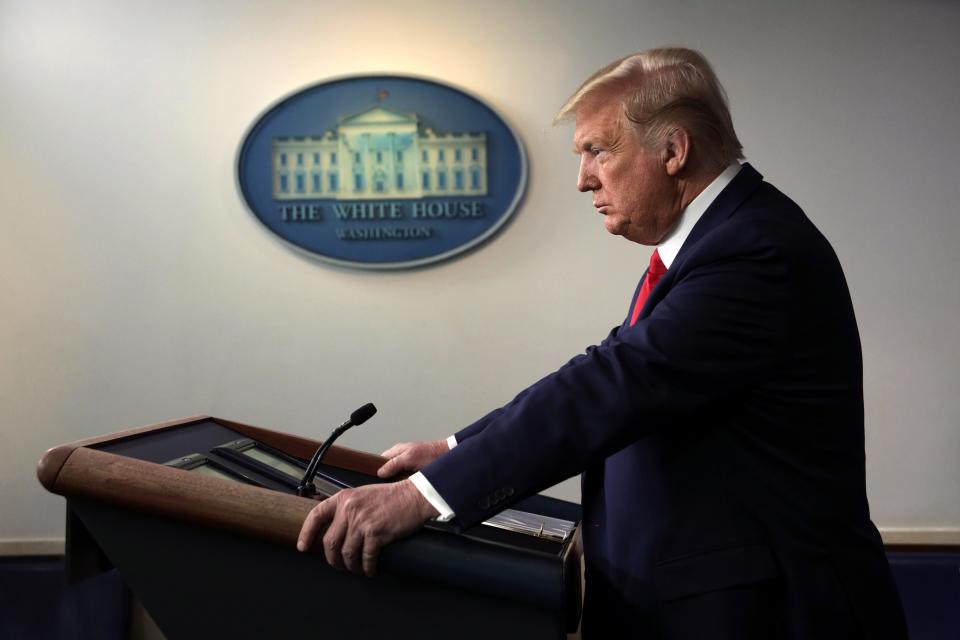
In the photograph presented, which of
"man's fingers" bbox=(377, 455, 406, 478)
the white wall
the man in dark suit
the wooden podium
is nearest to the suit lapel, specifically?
the man in dark suit

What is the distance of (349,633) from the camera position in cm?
89

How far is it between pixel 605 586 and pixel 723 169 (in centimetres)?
65

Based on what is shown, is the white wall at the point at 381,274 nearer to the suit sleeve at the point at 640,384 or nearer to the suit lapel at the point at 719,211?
the suit lapel at the point at 719,211

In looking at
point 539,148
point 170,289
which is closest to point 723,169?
point 539,148

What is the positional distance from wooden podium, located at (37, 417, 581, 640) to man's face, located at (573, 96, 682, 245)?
56 cm

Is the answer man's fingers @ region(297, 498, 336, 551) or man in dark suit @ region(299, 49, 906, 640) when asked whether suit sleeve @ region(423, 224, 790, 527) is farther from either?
man's fingers @ region(297, 498, 336, 551)

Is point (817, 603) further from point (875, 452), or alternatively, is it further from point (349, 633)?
point (875, 452)

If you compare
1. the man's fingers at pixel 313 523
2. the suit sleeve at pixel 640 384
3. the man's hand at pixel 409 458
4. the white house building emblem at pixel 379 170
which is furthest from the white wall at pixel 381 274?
the man's fingers at pixel 313 523

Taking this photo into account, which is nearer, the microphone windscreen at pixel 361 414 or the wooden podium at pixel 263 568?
the wooden podium at pixel 263 568

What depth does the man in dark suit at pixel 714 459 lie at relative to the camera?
0.92 meters

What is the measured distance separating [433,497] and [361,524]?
0.30 feet

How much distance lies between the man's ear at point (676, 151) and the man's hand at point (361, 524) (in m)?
0.63

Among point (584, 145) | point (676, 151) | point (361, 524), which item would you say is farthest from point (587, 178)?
point (361, 524)

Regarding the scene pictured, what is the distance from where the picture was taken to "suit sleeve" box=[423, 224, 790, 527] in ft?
3.00
